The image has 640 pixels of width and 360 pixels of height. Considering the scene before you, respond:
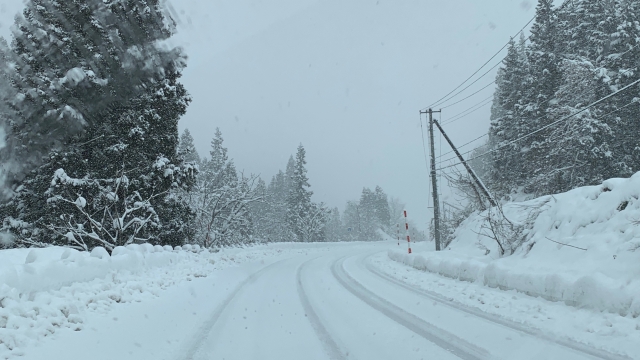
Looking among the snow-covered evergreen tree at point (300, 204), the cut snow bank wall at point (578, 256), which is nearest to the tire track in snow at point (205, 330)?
the cut snow bank wall at point (578, 256)

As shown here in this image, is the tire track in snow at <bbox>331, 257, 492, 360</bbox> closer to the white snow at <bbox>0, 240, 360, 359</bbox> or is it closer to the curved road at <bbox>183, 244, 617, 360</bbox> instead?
the curved road at <bbox>183, 244, 617, 360</bbox>

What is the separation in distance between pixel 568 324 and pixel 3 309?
729 centimetres

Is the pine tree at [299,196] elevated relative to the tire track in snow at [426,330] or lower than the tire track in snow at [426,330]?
elevated

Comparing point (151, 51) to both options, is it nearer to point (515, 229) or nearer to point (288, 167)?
point (515, 229)

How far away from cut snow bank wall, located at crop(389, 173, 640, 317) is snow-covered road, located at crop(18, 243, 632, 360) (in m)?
1.49

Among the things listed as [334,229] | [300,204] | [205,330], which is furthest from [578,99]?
[334,229]

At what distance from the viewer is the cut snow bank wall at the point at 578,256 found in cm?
622

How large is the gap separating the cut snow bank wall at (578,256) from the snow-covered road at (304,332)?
4.88 ft

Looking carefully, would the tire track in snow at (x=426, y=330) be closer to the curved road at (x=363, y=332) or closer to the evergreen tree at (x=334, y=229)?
the curved road at (x=363, y=332)

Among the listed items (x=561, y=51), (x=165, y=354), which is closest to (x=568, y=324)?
(x=165, y=354)

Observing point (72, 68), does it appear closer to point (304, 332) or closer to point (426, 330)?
point (304, 332)

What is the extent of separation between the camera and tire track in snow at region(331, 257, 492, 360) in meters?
4.54

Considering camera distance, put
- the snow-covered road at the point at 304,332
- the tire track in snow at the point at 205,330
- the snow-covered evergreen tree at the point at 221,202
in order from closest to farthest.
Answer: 1. the snow-covered road at the point at 304,332
2. the tire track in snow at the point at 205,330
3. the snow-covered evergreen tree at the point at 221,202

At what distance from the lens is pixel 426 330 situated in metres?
5.55
